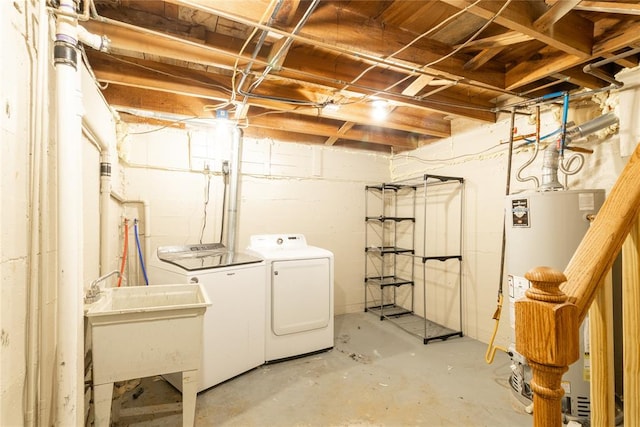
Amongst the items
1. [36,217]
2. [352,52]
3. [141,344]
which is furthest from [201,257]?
[352,52]

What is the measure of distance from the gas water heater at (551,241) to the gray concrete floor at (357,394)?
275mm

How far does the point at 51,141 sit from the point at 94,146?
0.91m

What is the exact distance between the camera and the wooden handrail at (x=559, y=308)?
0.60 meters

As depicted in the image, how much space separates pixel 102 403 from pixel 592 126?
3275 mm

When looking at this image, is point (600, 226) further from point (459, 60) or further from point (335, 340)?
point (335, 340)

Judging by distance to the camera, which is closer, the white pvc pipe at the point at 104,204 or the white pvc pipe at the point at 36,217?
the white pvc pipe at the point at 36,217

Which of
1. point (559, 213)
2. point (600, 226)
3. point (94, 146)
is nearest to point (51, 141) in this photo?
point (94, 146)

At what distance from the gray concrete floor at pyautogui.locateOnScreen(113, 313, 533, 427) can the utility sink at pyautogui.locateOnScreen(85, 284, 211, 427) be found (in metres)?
0.45

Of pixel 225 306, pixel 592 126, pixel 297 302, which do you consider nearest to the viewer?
pixel 592 126

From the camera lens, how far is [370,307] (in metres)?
4.00

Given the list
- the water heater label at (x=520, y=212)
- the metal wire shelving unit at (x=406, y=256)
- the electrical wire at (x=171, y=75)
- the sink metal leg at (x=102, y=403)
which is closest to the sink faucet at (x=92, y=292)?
the sink metal leg at (x=102, y=403)

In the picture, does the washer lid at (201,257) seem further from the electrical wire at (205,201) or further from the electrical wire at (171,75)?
the electrical wire at (171,75)

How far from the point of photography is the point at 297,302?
2688 millimetres

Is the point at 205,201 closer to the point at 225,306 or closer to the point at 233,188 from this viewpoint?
the point at 233,188
